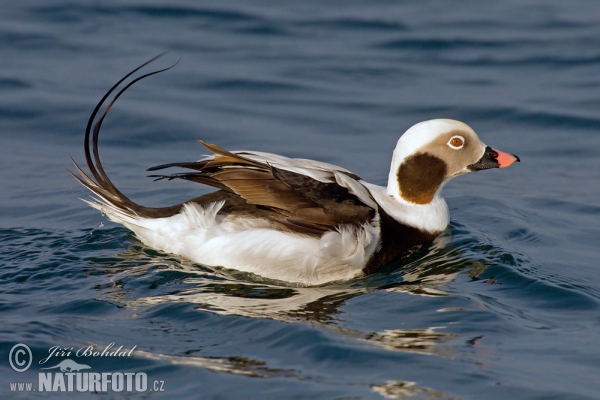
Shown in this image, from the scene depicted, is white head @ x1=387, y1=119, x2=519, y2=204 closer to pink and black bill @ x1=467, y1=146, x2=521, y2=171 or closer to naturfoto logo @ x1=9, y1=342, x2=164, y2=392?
pink and black bill @ x1=467, y1=146, x2=521, y2=171

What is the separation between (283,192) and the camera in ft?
18.5

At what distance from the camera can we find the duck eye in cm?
621

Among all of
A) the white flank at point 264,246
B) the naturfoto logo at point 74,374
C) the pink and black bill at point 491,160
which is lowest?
the naturfoto logo at point 74,374

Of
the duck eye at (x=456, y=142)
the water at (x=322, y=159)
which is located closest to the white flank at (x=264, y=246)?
the water at (x=322, y=159)

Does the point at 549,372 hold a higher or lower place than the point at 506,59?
lower

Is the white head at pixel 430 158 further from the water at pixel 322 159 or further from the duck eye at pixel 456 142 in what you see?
the water at pixel 322 159

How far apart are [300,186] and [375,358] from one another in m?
1.41

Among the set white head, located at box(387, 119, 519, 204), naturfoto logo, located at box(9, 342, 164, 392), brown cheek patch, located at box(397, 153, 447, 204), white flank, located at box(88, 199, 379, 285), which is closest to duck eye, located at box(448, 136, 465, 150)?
white head, located at box(387, 119, 519, 204)

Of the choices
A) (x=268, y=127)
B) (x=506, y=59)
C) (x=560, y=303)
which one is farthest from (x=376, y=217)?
(x=506, y=59)

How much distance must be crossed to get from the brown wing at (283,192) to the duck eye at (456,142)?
35.9 inches

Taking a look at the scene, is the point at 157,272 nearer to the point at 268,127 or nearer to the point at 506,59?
the point at 268,127

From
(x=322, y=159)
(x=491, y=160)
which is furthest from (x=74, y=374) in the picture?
(x=322, y=159)

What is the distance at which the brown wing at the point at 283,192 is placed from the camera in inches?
222

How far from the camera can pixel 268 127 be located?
937cm
